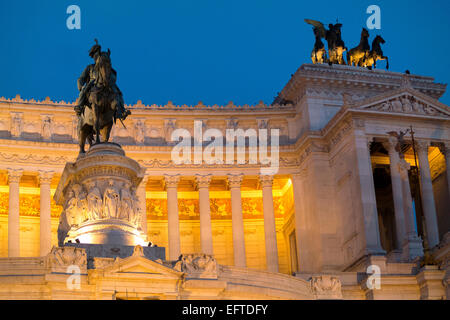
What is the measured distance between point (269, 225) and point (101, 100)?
2348 centimetres

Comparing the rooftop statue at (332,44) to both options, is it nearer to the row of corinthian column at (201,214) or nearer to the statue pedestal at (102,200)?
the row of corinthian column at (201,214)

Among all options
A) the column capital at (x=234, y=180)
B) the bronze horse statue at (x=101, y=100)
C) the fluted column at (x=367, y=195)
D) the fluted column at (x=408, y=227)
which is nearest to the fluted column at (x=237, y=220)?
the column capital at (x=234, y=180)

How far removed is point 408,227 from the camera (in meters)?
49.2

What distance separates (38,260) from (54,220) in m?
28.7

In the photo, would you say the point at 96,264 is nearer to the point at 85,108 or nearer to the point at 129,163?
the point at 129,163

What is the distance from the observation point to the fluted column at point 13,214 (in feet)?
169

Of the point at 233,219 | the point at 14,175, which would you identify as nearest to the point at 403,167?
the point at 233,219

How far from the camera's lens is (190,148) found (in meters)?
57.1

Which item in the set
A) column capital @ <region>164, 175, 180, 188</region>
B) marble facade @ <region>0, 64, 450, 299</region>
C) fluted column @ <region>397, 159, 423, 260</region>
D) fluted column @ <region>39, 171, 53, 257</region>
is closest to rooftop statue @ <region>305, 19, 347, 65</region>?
marble facade @ <region>0, 64, 450, 299</region>

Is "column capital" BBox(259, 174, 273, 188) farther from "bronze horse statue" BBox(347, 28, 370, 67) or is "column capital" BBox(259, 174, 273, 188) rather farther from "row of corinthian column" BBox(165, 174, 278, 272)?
"bronze horse statue" BBox(347, 28, 370, 67)

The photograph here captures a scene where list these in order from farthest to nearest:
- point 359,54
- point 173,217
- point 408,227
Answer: point 359,54, point 173,217, point 408,227

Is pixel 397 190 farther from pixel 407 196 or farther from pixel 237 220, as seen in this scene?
pixel 237 220
